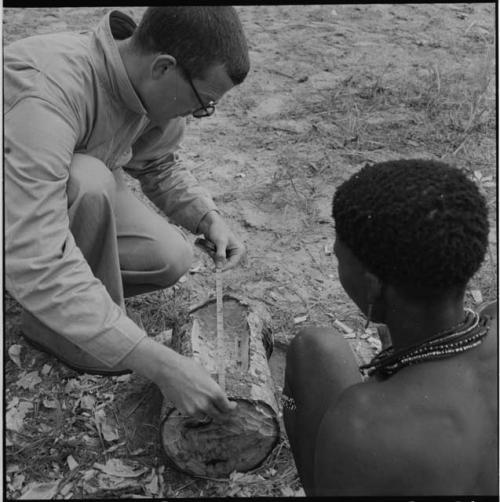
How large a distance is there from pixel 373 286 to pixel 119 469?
4.49 ft

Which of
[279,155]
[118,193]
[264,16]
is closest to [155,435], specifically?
[118,193]

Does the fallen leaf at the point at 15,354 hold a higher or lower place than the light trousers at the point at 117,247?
lower

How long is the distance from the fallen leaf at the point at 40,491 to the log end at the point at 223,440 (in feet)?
1.49

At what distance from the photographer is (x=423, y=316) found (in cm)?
183

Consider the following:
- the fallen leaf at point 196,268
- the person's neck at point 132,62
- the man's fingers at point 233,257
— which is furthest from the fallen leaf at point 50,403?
the person's neck at point 132,62

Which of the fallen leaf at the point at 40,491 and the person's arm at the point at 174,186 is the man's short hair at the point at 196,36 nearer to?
the person's arm at the point at 174,186

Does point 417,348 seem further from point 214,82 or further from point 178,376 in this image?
point 214,82

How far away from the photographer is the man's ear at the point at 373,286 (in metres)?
1.84

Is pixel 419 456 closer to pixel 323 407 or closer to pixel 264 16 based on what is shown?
pixel 323 407

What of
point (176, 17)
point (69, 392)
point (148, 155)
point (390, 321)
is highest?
point (176, 17)

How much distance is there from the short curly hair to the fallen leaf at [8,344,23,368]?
1.84 m

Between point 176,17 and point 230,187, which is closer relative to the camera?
point 176,17

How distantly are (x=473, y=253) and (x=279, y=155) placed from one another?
2853 mm

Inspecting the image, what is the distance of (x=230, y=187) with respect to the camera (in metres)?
4.22
